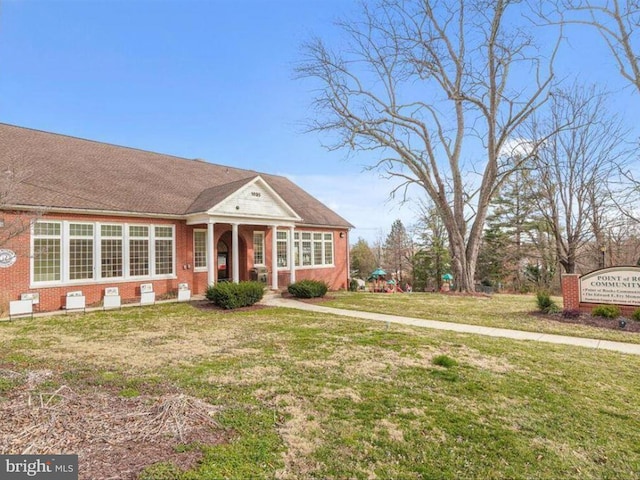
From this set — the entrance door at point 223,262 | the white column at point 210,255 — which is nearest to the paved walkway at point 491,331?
the white column at point 210,255

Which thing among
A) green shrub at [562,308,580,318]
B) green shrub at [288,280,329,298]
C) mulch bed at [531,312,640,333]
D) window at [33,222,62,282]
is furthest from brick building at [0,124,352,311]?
green shrub at [562,308,580,318]

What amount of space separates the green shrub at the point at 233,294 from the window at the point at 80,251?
15.3 ft

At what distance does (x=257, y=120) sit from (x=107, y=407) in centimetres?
1760

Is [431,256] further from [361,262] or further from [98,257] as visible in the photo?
[98,257]

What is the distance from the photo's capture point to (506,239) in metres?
34.5

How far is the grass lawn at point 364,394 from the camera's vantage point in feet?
10.8

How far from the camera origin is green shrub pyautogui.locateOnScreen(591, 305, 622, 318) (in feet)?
34.1

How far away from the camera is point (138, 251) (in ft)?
48.6

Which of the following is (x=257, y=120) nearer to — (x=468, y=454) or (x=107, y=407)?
(x=107, y=407)

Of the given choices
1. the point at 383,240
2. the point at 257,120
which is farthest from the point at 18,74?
the point at 383,240

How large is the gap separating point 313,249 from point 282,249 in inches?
85.4

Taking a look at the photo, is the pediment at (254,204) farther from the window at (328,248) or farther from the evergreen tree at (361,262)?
the evergreen tree at (361,262)

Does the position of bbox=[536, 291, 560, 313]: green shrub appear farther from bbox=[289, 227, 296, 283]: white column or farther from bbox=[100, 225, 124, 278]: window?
bbox=[100, 225, 124, 278]: window

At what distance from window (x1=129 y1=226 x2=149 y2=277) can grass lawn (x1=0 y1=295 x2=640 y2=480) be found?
5.60m
